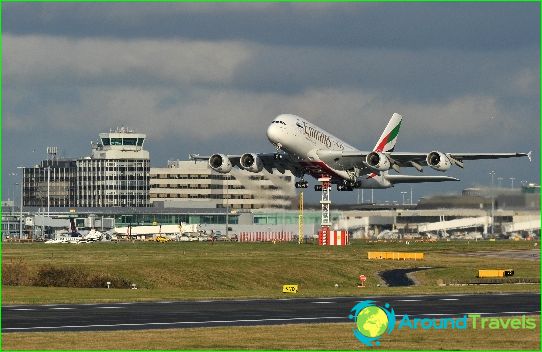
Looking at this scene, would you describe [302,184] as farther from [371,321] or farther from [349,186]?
[371,321]

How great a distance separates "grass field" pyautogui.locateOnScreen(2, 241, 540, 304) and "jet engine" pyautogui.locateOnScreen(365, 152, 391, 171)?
9721 mm

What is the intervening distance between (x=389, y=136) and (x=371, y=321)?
104 metres

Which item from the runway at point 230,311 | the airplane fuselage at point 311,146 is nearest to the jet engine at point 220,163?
the airplane fuselage at point 311,146

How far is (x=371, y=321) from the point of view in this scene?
4934cm

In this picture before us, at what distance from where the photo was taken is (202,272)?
95375mm

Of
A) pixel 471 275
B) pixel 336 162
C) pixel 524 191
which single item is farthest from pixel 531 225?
pixel 471 275

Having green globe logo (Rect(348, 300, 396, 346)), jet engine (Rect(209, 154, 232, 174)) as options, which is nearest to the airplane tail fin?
jet engine (Rect(209, 154, 232, 174))

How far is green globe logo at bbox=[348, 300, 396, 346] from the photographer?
43994 mm

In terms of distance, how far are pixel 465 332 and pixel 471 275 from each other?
173 ft

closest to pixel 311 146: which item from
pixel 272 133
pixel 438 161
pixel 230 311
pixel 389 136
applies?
pixel 272 133

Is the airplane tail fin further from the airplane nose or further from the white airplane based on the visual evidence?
the airplane nose

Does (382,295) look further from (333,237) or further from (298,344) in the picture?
(333,237)

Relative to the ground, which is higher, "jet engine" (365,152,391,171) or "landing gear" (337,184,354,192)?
"jet engine" (365,152,391,171)

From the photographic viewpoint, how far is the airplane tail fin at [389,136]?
151m
